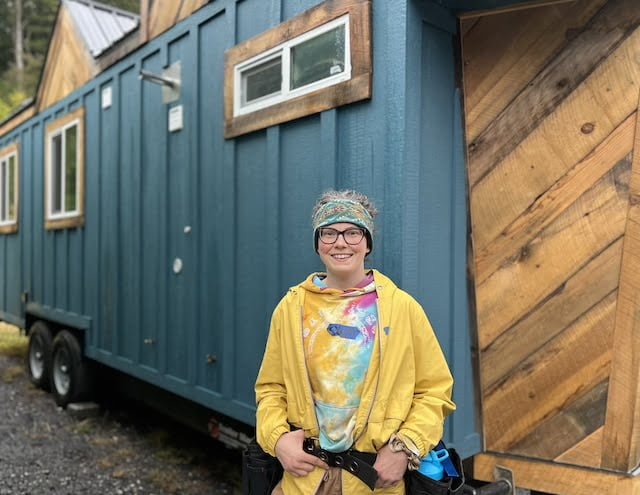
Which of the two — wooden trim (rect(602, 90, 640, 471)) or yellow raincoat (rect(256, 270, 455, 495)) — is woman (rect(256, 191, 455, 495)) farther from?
wooden trim (rect(602, 90, 640, 471))

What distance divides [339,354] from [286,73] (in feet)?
5.62

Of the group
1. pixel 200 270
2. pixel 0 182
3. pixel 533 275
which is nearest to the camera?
pixel 533 275

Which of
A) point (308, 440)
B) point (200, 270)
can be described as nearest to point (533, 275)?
point (308, 440)

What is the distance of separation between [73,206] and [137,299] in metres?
1.82

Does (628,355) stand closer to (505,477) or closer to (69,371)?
(505,477)

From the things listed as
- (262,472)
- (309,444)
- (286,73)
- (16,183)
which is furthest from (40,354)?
(309,444)

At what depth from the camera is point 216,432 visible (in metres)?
3.95

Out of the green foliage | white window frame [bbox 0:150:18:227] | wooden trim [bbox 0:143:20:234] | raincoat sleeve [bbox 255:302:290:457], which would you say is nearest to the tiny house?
raincoat sleeve [bbox 255:302:290:457]

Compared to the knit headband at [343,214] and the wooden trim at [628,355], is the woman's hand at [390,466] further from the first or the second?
the wooden trim at [628,355]

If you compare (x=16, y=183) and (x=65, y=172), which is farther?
(x=16, y=183)

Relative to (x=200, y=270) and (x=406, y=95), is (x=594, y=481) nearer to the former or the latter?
(x=406, y=95)

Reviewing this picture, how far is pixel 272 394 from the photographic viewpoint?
6.79 ft

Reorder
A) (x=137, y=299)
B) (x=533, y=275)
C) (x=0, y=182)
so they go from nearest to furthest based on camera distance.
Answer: (x=533, y=275) < (x=137, y=299) < (x=0, y=182)

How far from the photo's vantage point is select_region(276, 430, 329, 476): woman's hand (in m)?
1.91
